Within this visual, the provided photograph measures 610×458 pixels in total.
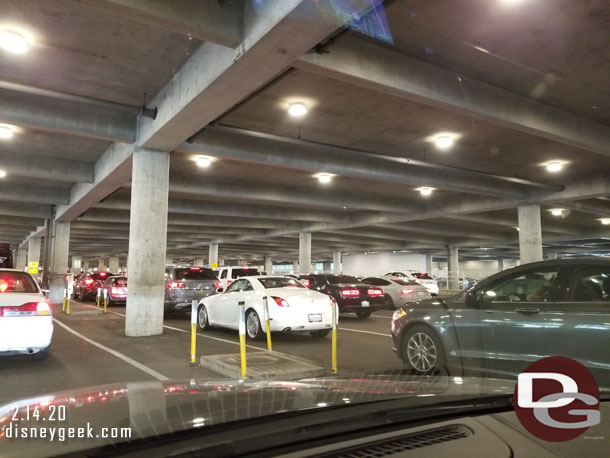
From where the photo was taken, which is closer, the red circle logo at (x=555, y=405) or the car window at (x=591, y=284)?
the red circle logo at (x=555, y=405)

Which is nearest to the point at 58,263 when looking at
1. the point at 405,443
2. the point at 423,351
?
the point at 423,351

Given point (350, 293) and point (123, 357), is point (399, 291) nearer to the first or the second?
point (350, 293)

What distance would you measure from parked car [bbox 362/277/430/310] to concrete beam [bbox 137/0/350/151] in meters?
13.0

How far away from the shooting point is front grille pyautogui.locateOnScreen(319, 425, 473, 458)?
78.6 inches

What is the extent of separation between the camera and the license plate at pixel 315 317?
10516 mm

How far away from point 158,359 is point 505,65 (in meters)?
9.11

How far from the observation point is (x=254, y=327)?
36.0 ft

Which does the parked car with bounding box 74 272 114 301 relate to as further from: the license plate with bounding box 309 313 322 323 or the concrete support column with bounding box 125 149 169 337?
the license plate with bounding box 309 313 322 323

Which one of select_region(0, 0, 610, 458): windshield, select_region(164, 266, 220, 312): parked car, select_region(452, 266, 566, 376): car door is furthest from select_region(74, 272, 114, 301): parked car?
select_region(452, 266, 566, 376): car door

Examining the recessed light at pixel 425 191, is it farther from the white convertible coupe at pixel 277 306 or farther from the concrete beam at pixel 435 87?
the white convertible coupe at pixel 277 306

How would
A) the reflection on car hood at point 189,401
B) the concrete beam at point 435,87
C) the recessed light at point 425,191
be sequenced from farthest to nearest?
the recessed light at point 425,191
the concrete beam at point 435,87
the reflection on car hood at point 189,401

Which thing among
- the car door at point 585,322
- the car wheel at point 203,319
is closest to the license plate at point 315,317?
the car wheel at point 203,319

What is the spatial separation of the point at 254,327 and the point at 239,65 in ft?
20.1

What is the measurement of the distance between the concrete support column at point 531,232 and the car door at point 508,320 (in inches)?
680
